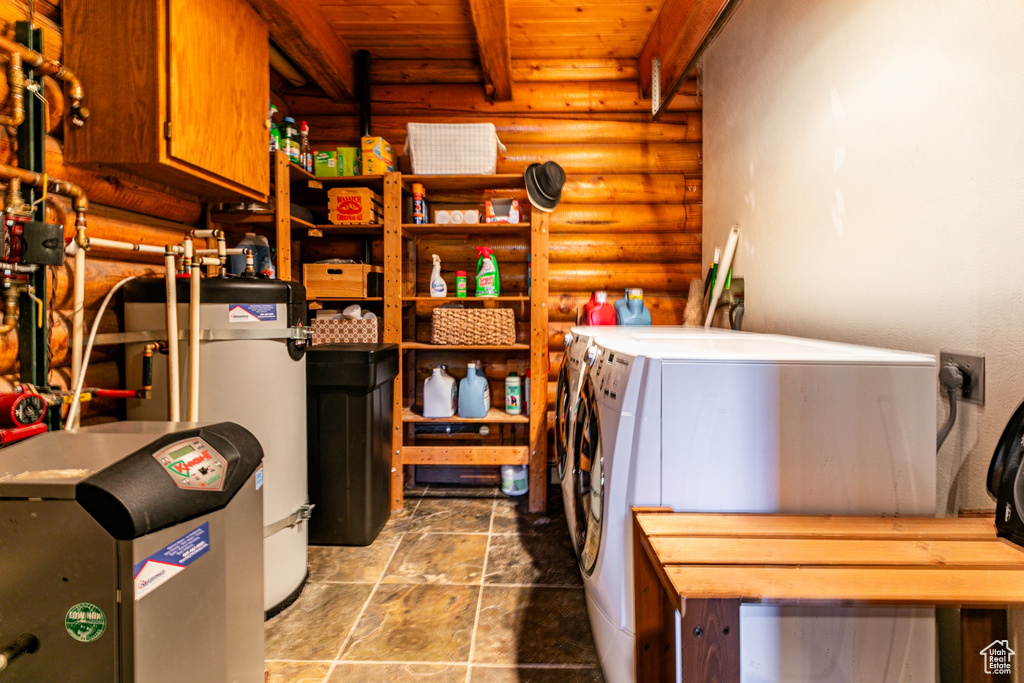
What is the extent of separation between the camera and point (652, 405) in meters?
1.20

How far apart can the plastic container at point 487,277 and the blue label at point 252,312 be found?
1.30 meters

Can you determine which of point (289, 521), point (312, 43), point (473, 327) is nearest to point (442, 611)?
point (289, 521)

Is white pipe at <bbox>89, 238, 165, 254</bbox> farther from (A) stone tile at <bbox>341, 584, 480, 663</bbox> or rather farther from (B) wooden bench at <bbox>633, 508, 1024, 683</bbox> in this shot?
(B) wooden bench at <bbox>633, 508, 1024, 683</bbox>

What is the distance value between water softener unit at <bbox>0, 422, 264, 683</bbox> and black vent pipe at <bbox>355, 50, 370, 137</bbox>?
2570 millimetres

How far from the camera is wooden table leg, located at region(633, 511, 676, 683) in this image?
118 cm

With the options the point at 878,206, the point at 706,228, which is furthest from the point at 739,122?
the point at 878,206

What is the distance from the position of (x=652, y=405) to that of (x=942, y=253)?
90 centimetres

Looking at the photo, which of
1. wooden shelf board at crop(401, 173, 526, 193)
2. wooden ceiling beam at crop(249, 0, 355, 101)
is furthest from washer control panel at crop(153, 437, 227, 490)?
wooden shelf board at crop(401, 173, 526, 193)

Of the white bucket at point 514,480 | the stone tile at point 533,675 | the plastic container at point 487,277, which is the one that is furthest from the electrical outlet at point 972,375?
the white bucket at point 514,480

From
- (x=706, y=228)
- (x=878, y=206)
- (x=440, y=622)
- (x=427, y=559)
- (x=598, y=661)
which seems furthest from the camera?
(x=706, y=228)

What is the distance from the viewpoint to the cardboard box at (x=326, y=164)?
2881 millimetres

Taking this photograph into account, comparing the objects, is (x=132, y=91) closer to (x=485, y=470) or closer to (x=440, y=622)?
(x=440, y=622)

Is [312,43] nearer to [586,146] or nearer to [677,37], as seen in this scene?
[586,146]

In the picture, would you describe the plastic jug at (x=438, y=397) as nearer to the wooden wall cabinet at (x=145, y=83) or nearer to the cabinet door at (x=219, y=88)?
the cabinet door at (x=219, y=88)
